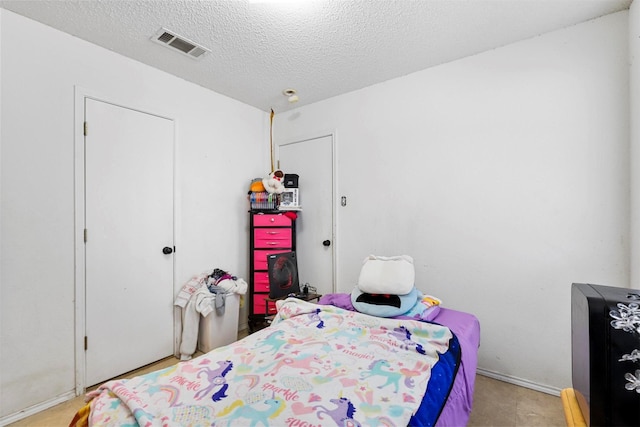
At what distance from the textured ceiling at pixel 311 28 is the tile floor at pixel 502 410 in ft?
8.35

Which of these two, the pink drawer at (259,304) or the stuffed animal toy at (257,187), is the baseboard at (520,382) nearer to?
the pink drawer at (259,304)

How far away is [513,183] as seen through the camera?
214 cm

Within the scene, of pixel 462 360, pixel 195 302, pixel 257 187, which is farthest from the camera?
pixel 257 187

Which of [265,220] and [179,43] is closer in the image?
[179,43]

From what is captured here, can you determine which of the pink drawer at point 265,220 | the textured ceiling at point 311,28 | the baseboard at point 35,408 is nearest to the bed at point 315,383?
the baseboard at point 35,408

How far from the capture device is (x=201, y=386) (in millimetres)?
1178

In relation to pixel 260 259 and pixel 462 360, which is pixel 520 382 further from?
pixel 260 259

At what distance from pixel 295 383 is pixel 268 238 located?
1.95 meters

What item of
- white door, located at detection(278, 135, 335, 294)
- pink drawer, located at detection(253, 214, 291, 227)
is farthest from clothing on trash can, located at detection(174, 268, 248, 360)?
white door, located at detection(278, 135, 335, 294)

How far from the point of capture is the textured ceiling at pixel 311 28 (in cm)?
177

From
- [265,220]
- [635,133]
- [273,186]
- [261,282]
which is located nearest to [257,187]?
[273,186]

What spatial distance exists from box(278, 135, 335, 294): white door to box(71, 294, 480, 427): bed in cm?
138

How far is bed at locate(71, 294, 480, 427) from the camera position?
3.29 feet

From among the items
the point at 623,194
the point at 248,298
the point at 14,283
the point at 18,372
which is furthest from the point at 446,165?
the point at 18,372
